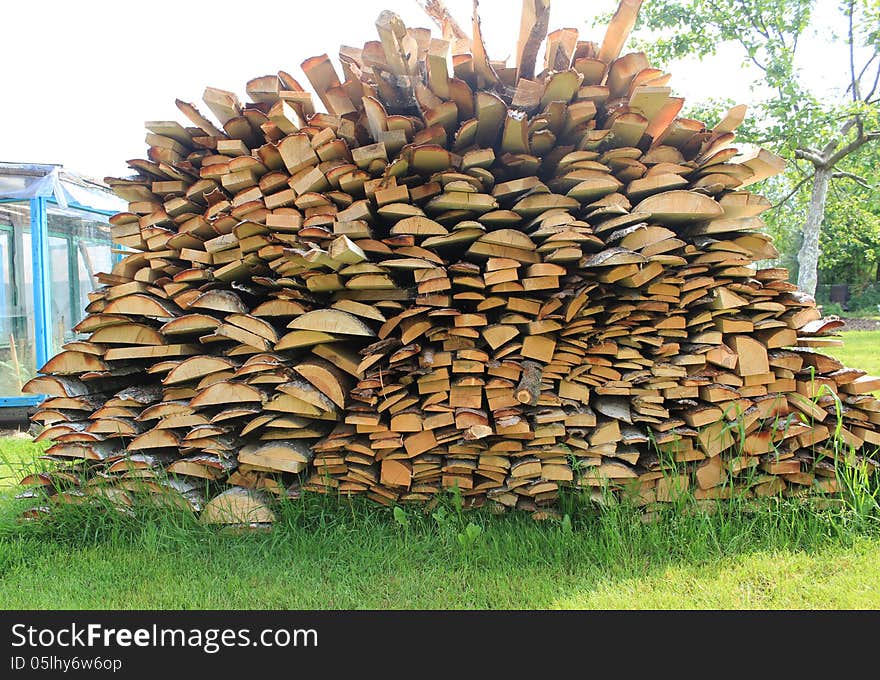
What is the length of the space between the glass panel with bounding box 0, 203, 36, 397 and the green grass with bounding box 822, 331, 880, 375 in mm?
8954

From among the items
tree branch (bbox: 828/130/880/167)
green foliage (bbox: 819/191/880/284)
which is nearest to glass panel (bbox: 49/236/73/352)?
tree branch (bbox: 828/130/880/167)

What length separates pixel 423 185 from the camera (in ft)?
7.61

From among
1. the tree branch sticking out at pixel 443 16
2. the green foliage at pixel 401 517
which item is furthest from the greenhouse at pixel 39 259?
the green foliage at pixel 401 517

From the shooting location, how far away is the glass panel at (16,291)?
5648 millimetres

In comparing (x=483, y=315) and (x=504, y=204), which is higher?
(x=504, y=204)

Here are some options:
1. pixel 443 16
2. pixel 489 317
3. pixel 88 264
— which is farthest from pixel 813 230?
pixel 88 264

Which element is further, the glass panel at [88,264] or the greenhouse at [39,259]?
the glass panel at [88,264]

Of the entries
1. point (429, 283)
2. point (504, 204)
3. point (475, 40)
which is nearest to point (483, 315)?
point (429, 283)

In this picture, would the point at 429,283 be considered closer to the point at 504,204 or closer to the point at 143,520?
the point at 504,204

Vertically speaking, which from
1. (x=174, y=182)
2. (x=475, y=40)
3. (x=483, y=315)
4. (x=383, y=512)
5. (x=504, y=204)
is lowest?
(x=383, y=512)

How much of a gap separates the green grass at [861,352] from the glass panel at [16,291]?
353 inches

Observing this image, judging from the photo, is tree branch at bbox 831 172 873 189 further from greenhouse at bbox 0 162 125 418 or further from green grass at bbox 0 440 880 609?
greenhouse at bbox 0 162 125 418

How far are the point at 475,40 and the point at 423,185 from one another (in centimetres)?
65

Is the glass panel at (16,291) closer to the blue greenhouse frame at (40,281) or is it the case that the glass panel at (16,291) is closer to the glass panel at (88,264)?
the blue greenhouse frame at (40,281)
